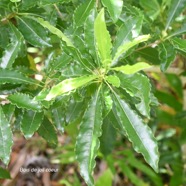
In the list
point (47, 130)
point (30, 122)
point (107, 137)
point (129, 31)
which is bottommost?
point (107, 137)

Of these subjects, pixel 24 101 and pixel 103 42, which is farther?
pixel 24 101

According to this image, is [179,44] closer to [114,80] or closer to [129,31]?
[129,31]

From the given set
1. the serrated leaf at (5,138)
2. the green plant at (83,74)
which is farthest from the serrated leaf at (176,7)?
the serrated leaf at (5,138)

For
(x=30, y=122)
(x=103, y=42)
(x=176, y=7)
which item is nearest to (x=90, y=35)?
(x=103, y=42)

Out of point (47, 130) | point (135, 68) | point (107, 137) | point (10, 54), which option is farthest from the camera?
point (107, 137)

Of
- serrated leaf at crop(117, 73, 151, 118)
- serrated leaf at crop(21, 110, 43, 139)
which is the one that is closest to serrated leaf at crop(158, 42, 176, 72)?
serrated leaf at crop(117, 73, 151, 118)

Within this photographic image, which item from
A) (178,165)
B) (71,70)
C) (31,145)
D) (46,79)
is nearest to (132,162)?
(178,165)

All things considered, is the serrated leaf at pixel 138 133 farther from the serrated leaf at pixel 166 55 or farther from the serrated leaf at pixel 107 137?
the serrated leaf at pixel 107 137
